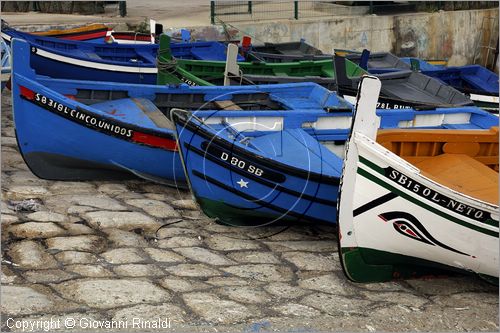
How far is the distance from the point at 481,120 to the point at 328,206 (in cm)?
265

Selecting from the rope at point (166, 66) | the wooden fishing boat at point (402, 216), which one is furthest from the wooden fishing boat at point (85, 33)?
the wooden fishing boat at point (402, 216)

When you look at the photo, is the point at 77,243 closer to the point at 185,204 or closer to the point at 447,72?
the point at 185,204

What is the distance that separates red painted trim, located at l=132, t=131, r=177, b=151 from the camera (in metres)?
9.67

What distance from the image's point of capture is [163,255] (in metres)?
7.77

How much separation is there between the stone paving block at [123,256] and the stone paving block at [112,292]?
50cm

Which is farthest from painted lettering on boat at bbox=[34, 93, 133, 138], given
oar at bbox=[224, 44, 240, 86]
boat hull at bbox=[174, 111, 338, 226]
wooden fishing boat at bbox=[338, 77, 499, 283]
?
wooden fishing boat at bbox=[338, 77, 499, 283]

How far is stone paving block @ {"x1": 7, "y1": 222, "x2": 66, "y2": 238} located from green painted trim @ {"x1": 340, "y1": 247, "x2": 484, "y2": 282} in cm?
271

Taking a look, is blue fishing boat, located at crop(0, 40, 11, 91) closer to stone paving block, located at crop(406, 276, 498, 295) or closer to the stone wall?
the stone wall

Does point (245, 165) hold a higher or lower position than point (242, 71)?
lower

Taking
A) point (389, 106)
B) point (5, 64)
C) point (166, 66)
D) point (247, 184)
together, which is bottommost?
point (247, 184)

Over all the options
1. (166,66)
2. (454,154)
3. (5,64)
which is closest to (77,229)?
(454,154)

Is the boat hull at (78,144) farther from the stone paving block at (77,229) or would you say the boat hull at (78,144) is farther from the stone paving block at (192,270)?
the stone paving block at (192,270)

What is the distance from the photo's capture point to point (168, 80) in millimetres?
11523

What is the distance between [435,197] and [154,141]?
386 cm
